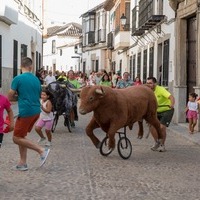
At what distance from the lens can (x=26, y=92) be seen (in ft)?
27.4

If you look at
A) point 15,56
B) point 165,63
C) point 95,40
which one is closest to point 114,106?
point 165,63

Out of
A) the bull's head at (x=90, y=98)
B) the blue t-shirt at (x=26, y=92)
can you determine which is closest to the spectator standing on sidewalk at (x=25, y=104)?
the blue t-shirt at (x=26, y=92)

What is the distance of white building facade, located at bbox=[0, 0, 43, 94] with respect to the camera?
74.8 feet

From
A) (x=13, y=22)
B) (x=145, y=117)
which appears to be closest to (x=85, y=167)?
(x=145, y=117)

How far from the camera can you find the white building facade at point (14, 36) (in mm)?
22814

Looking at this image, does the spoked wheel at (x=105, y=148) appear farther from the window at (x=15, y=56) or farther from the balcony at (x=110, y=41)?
the balcony at (x=110, y=41)

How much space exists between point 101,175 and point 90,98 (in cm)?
171

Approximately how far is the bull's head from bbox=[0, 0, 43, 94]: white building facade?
12639 millimetres

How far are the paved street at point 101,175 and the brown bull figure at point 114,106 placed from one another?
60 cm

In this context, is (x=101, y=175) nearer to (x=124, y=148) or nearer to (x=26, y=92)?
(x=26, y=92)

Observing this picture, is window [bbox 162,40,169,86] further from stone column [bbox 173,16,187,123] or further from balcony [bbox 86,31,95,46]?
balcony [bbox 86,31,95,46]

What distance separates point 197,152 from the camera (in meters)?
11.2

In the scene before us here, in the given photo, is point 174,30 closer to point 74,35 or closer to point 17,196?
point 17,196

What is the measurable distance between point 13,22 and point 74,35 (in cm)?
5220
